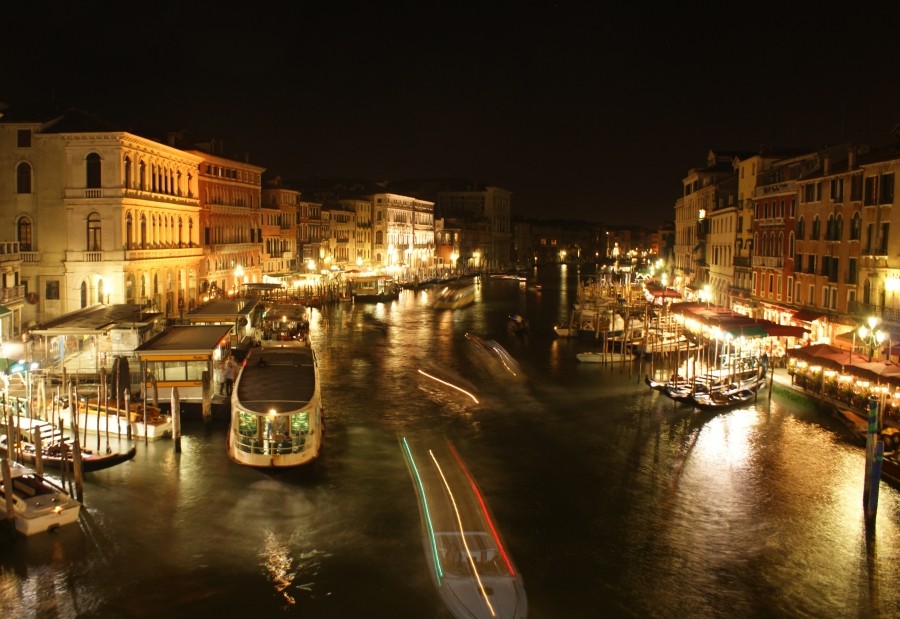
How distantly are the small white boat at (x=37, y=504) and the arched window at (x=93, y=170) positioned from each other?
17150 millimetres

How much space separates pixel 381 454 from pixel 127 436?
491 centimetres

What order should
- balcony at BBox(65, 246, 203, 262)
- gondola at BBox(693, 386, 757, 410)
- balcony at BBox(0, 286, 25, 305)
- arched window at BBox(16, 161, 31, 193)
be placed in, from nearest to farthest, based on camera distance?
1. gondola at BBox(693, 386, 757, 410)
2. balcony at BBox(0, 286, 25, 305)
3. arched window at BBox(16, 161, 31, 193)
4. balcony at BBox(65, 246, 203, 262)

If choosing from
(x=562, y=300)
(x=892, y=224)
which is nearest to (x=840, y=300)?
(x=892, y=224)

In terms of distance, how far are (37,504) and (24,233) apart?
717 inches

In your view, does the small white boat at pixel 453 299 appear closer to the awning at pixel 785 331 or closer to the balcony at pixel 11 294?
the awning at pixel 785 331

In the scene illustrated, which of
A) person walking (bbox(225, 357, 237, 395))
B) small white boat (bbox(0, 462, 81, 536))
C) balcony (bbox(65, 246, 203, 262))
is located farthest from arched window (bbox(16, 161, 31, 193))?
small white boat (bbox(0, 462, 81, 536))

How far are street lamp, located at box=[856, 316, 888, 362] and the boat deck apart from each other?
1289cm

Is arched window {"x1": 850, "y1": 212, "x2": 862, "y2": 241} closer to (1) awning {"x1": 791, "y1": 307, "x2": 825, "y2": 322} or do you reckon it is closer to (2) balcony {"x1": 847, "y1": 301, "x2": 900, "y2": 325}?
(2) balcony {"x1": 847, "y1": 301, "x2": 900, "y2": 325}

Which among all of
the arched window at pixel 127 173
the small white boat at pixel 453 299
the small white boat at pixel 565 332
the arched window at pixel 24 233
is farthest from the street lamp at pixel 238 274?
the small white boat at pixel 565 332

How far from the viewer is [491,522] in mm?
12523

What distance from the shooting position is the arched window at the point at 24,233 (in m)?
27.1

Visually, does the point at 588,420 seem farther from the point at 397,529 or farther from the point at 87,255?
the point at 87,255

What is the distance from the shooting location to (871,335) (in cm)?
1995

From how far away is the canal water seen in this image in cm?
1029
